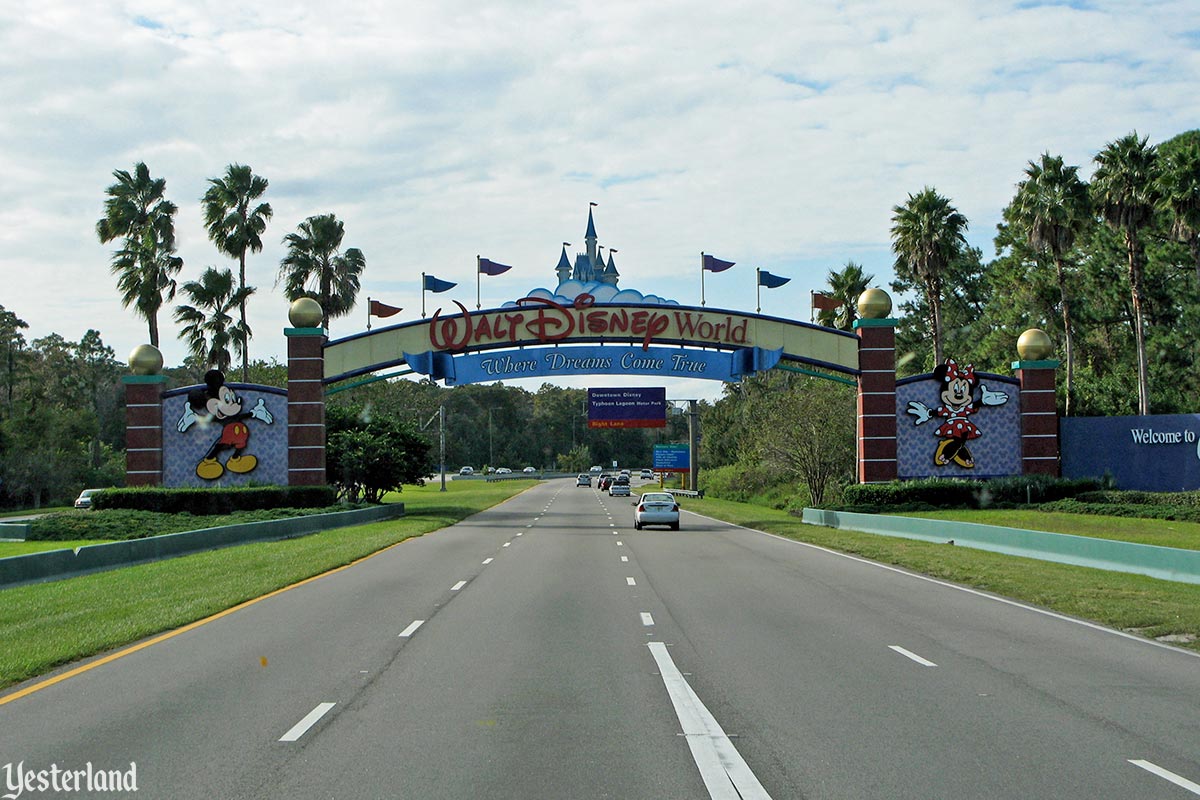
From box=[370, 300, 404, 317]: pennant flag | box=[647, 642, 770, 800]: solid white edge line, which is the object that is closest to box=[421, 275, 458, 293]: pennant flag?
box=[370, 300, 404, 317]: pennant flag

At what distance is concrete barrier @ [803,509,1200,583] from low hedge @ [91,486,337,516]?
21548 mm

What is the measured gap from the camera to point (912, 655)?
480 inches

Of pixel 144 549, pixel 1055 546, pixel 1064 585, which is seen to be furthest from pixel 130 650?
pixel 1055 546

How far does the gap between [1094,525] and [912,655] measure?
83.3 feet

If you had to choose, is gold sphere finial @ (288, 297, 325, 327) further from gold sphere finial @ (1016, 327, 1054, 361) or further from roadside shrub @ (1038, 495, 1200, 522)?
roadside shrub @ (1038, 495, 1200, 522)

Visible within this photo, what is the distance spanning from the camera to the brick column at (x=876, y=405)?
42562mm

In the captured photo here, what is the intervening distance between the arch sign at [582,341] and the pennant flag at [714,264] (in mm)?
2500

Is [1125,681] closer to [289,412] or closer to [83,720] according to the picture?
[83,720]

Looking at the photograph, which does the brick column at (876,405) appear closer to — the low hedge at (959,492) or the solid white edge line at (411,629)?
the low hedge at (959,492)

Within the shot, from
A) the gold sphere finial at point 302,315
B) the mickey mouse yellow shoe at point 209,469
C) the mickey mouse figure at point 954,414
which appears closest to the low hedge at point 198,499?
the mickey mouse yellow shoe at point 209,469

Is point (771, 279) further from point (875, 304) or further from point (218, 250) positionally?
point (218, 250)

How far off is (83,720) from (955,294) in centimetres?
9388

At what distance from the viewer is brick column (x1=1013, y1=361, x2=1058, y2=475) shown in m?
43.3

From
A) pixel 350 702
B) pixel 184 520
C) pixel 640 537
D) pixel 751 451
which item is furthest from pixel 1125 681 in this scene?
pixel 751 451
